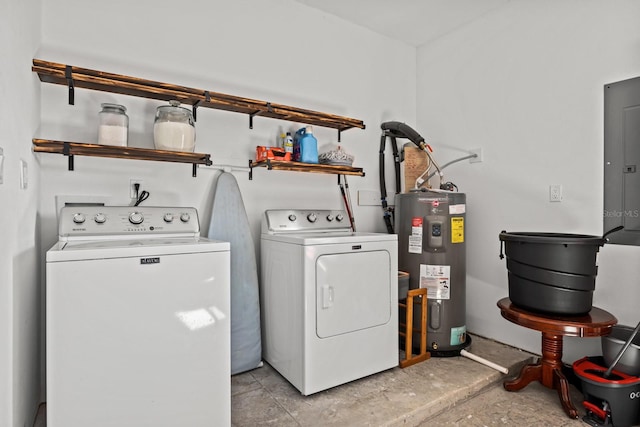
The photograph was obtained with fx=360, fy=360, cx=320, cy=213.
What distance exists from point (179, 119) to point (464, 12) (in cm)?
232

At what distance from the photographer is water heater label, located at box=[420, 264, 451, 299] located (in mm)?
2475

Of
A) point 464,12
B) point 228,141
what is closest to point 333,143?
point 228,141

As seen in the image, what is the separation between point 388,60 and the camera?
3.20 metres

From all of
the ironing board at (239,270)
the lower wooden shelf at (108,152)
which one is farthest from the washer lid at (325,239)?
the lower wooden shelf at (108,152)

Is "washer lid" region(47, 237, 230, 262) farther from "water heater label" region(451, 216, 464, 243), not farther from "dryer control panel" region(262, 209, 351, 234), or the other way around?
"water heater label" region(451, 216, 464, 243)

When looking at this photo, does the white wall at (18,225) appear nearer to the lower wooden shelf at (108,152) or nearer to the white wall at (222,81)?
the lower wooden shelf at (108,152)

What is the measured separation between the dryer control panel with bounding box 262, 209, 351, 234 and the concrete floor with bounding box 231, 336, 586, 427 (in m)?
0.90

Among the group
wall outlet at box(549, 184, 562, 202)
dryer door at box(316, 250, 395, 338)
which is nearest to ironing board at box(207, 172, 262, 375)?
dryer door at box(316, 250, 395, 338)

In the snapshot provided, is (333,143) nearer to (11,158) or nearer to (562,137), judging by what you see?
(562,137)

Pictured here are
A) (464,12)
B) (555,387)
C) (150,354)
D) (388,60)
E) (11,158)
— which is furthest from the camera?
(388,60)

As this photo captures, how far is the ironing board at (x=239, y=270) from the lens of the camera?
7.22 feet

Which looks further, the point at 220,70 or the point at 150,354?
the point at 220,70

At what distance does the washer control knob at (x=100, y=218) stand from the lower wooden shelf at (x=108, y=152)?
0.96ft

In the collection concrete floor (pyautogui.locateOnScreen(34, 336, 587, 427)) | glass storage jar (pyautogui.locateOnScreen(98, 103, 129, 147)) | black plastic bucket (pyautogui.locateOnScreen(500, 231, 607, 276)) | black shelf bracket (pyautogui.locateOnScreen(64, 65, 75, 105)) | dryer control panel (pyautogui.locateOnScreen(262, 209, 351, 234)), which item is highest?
black shelf bracket (pyautogui.locateOnScreen(64, 65, 75, 105))
